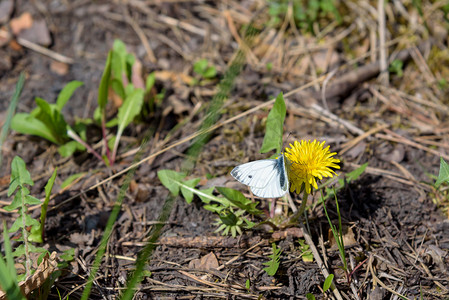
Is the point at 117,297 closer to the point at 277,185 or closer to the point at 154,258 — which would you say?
the point at 154,258

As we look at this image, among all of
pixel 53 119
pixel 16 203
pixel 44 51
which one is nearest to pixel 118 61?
pixel 53 119

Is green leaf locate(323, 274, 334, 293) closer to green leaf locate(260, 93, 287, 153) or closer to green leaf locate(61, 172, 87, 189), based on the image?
green leaf locate(260, 93, 287, 153)

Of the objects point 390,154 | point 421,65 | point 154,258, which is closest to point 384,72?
point 421,65

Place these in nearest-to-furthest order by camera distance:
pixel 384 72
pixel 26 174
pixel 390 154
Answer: pixel 26 174, pixel 390 154, pixel 384 72

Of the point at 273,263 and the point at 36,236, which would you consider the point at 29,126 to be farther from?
the point at 273,263

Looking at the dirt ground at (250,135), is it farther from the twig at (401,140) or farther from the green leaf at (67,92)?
the green leaf at (67,92)

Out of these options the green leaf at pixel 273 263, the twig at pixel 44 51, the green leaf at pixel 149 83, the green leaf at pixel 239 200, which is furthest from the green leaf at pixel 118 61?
the green leaf at pixel 273 263
